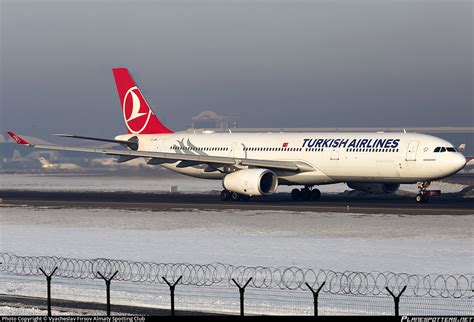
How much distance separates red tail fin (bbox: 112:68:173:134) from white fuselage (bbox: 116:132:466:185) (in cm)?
350

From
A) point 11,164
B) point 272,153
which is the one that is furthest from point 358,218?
point 11,164

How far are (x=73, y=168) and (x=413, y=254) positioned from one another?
381 ft

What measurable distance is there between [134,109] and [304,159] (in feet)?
56.9

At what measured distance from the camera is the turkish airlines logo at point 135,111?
6831 centimetres

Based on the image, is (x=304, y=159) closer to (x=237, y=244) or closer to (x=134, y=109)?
(x=134, y=109)

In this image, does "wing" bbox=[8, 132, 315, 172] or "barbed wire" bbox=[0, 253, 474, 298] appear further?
"wing" bbox=[8, 132, 315, 172]

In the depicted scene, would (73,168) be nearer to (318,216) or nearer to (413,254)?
(318,216)

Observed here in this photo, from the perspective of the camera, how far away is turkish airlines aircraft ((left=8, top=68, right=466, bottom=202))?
52.3 metres

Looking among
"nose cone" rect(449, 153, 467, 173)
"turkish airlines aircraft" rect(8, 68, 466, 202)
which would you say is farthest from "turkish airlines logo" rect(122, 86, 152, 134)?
"nose cone" rect(449, 153, 467, 173)

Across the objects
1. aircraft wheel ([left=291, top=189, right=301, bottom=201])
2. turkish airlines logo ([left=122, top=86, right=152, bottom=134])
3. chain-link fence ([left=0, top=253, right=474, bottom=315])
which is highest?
turkish airlines logo ([left=122, top=86, right=152, bottom=134])

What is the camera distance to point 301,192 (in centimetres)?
5947

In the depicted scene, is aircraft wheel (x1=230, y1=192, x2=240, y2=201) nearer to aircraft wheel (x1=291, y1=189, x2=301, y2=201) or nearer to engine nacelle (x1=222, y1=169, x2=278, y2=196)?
engine nacelle (x1=222, y1=169, x2=278, y2=196)

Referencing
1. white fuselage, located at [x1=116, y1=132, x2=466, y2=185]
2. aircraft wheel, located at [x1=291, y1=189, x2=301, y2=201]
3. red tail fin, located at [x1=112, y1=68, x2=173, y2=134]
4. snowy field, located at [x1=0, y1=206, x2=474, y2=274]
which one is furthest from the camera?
red tail fin, located at [x1=112, y1=68, x2=173, y2=134]

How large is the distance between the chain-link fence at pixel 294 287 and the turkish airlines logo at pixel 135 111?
3806cm
